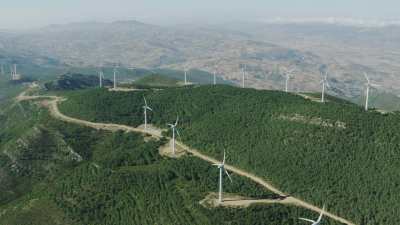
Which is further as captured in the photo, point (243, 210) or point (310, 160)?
point (310, 160)

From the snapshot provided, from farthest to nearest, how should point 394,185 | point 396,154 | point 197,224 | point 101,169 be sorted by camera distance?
point 101,169 < point 396,154 < point 394,185 < point 197,224

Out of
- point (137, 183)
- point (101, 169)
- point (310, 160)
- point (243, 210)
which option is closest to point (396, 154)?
point (310, 160)

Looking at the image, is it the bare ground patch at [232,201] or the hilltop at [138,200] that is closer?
the hilltop at [138,200]

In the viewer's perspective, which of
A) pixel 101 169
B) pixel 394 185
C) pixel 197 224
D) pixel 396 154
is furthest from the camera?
pixel 101 169

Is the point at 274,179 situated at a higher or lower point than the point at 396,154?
lower

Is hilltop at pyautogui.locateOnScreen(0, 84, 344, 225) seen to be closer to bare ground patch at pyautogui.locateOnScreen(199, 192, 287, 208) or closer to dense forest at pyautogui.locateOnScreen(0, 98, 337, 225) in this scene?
dense forest at pyautogui.locateOnScreen(0, 98, 337, 225)

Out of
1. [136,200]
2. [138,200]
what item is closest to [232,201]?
[138,200]

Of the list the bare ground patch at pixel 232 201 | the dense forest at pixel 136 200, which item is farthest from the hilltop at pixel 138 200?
the bare ground patch at pixel 232 201

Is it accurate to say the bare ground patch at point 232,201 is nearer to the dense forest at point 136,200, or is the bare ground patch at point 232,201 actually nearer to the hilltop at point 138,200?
the hilltop at point 138,200

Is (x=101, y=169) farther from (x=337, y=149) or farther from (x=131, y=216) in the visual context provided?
(x=337, y=149)

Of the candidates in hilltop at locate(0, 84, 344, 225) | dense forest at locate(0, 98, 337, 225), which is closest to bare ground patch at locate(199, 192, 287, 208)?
hilltop at locate(0, 84, 344, 225)

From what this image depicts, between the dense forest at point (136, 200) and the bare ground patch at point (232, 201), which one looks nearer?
the dense forest at point (136, 200)
